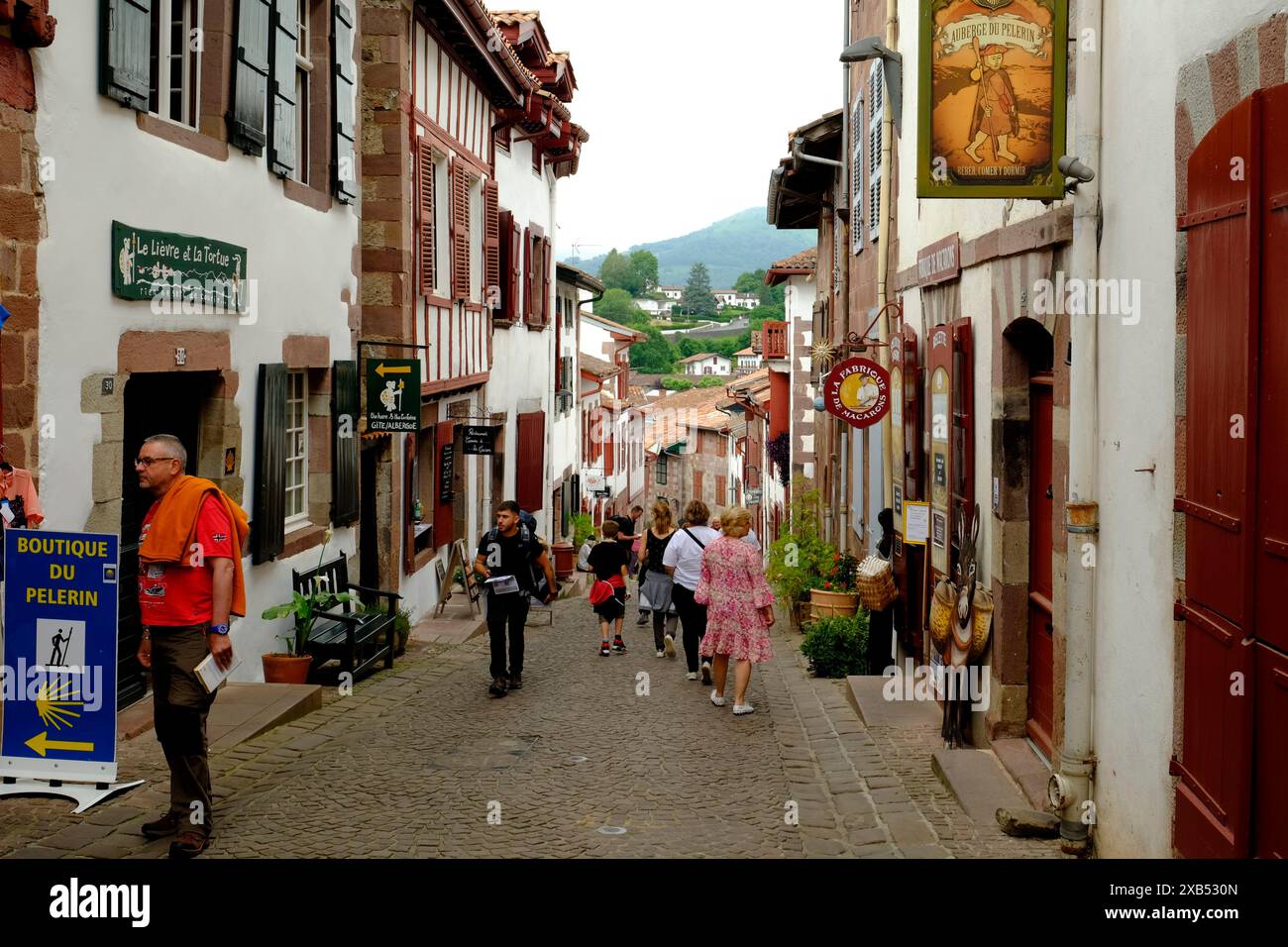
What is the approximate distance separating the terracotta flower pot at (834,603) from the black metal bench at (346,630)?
453 cm

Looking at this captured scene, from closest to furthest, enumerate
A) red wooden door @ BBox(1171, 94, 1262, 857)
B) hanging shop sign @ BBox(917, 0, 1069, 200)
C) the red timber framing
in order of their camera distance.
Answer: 1. the red timber framing
2. red wooden door @ BBox(1171, 94, 1262, 857)
3. hanging shop sign @ BBox(917, 0, 1069, 200)

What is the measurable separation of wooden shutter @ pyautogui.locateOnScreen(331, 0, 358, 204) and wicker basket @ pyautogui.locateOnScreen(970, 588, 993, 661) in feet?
21.5

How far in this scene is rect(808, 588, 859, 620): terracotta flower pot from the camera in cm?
1415

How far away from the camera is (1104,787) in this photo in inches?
228

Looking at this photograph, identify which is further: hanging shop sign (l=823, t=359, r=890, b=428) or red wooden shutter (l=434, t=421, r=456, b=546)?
red wooden shutter (l=434, t=421, r=456, b=546)

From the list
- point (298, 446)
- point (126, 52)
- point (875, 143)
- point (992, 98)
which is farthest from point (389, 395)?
point (992, 98)

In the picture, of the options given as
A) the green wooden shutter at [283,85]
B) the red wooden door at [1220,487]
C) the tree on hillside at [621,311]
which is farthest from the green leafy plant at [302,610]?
the tree on hillside at [621,311]

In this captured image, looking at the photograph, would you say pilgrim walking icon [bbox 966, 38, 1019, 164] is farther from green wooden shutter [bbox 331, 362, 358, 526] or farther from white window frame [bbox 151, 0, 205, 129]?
green wooden shutter [bbox 331, 362, 358, 526]

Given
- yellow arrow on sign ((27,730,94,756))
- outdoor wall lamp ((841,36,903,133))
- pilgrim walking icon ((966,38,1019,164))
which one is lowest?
yellow arrow on sign ((27,730,94,756))

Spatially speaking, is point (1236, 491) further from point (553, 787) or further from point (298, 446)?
point (298, 446)

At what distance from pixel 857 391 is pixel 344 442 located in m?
4.45

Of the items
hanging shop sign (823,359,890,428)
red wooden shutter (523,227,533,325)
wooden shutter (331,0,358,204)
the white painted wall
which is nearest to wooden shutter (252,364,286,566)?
the white painted wall

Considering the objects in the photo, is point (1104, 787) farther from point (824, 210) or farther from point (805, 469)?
point (805, 469)

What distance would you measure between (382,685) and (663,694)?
2182mm
